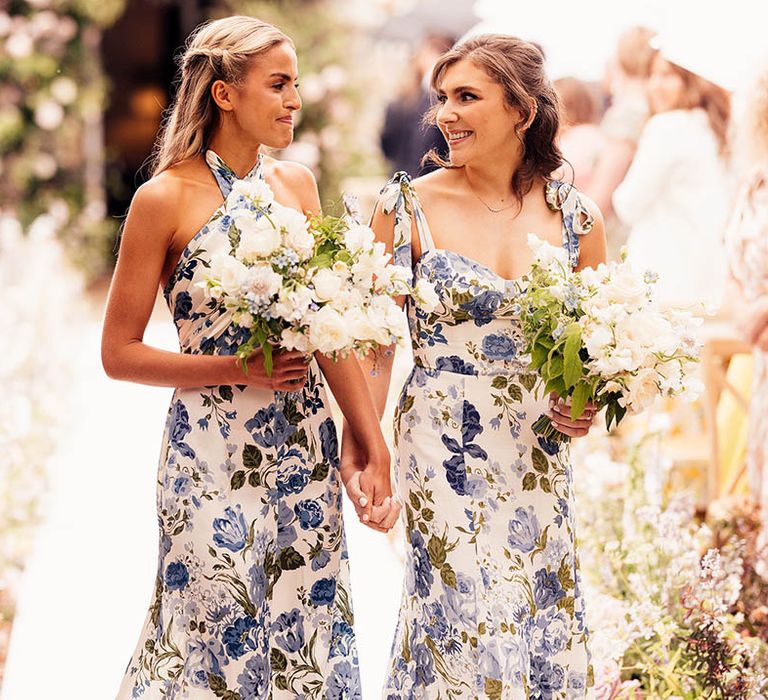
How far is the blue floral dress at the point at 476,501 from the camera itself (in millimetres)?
2955

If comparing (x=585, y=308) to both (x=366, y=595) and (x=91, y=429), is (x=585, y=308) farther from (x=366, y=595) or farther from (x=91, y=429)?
(x=91, y=429)

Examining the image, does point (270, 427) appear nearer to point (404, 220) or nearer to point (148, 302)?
point (148, 302)

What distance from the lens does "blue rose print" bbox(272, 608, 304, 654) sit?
298cm

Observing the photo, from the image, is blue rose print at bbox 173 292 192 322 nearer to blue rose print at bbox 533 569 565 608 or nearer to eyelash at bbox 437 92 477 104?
eyelash at bbox 437 92 477 104

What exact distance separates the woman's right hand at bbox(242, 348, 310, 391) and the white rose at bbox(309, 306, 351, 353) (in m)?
0.13

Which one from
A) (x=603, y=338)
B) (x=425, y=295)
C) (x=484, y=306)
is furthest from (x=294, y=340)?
(x=603, y=338)

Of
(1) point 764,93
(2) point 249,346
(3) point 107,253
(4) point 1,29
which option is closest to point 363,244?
(2) point 249,346

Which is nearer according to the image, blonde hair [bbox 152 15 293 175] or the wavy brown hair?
blonde hair [bbox 152 15 293 175]

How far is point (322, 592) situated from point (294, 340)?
700 millimetres

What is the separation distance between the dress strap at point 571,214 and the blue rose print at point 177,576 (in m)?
1.15

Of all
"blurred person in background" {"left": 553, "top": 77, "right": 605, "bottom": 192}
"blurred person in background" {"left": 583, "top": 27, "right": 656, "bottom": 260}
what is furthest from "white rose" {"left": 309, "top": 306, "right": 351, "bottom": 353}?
"blurred person in background" {"left": 553, "top": 77, "right": 605, "bottom": 192}

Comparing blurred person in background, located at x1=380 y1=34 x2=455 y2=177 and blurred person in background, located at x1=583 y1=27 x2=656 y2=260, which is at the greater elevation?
blurred person in background, located at x1=380 y1=34 x2=455 y2=177

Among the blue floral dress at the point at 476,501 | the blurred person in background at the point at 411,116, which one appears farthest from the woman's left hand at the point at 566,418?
the blurred person in background at the point at 411,116

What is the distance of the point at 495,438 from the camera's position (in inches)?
119
